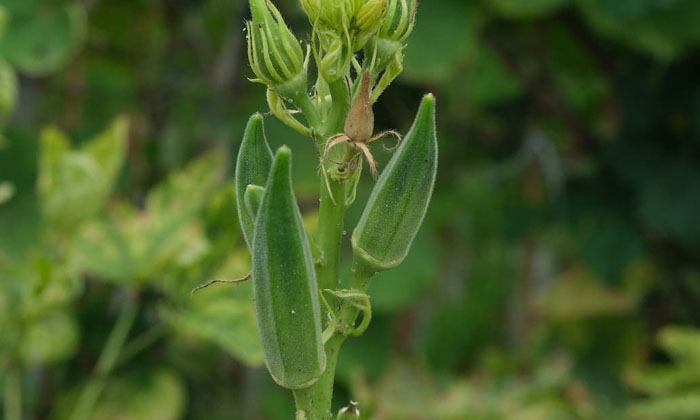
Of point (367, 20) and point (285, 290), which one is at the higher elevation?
point (367, 20)

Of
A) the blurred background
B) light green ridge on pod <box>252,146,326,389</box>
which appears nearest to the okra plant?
light green ridge on pod <box>252,146,326,389</box>

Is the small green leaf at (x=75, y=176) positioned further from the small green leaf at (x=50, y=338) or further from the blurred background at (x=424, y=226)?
the small green leaf at (x=50, y=338)

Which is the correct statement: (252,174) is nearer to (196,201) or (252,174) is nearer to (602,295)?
(196,201)

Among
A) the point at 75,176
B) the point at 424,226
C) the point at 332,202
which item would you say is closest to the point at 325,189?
the point at 332,202

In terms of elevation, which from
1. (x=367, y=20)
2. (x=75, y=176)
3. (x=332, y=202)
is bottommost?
(x=75, y=176)

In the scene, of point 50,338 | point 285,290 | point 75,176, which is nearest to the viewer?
point 285,290

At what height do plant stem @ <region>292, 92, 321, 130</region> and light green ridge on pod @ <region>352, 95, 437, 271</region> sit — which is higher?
plant stem @ <region>292, 92, 321, 130</region>

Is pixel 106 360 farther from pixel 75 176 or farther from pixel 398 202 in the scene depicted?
pixel 398 202

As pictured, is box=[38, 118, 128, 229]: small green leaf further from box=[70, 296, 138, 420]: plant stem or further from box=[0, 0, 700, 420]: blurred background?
box=[70, 296, 138, 420]: plant stem
